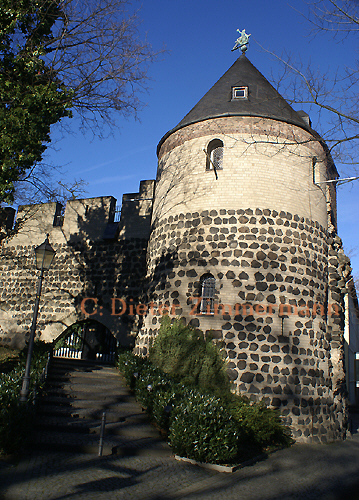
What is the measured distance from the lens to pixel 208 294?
37.0 feet

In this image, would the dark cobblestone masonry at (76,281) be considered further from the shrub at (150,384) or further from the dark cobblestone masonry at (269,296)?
the shrub at (150,384)

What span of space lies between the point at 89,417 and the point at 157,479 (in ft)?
10.2

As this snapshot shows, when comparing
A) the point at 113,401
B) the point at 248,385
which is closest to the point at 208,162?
the point at 248,385

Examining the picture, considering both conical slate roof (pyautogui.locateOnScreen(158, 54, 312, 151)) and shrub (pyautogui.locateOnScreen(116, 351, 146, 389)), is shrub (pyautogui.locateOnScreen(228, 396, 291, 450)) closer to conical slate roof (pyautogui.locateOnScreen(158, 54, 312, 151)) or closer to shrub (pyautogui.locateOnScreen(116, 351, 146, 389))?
shrub (pyautogui.locateOnScreen(116, 351, 146, 389))


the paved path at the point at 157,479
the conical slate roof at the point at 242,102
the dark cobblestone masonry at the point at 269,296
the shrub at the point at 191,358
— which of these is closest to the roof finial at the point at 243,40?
the conical slate roof at the point at 242,102

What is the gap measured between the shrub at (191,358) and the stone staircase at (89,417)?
4.48 feet

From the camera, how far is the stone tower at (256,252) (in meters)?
10.4

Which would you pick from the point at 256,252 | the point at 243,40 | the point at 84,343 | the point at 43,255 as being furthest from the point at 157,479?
the point at 243,40

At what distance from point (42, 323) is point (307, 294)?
10973 mm

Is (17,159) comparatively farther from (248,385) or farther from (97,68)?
(248,385)

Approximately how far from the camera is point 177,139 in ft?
43.5

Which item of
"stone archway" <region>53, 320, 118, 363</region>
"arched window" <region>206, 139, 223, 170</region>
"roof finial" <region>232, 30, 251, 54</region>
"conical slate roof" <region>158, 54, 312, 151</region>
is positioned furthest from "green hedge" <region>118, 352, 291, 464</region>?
"roof finial" <region>232, 30, 251, 54</region>

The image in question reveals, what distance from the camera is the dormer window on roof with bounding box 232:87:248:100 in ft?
42.5

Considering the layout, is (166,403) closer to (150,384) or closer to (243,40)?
(150,384)
